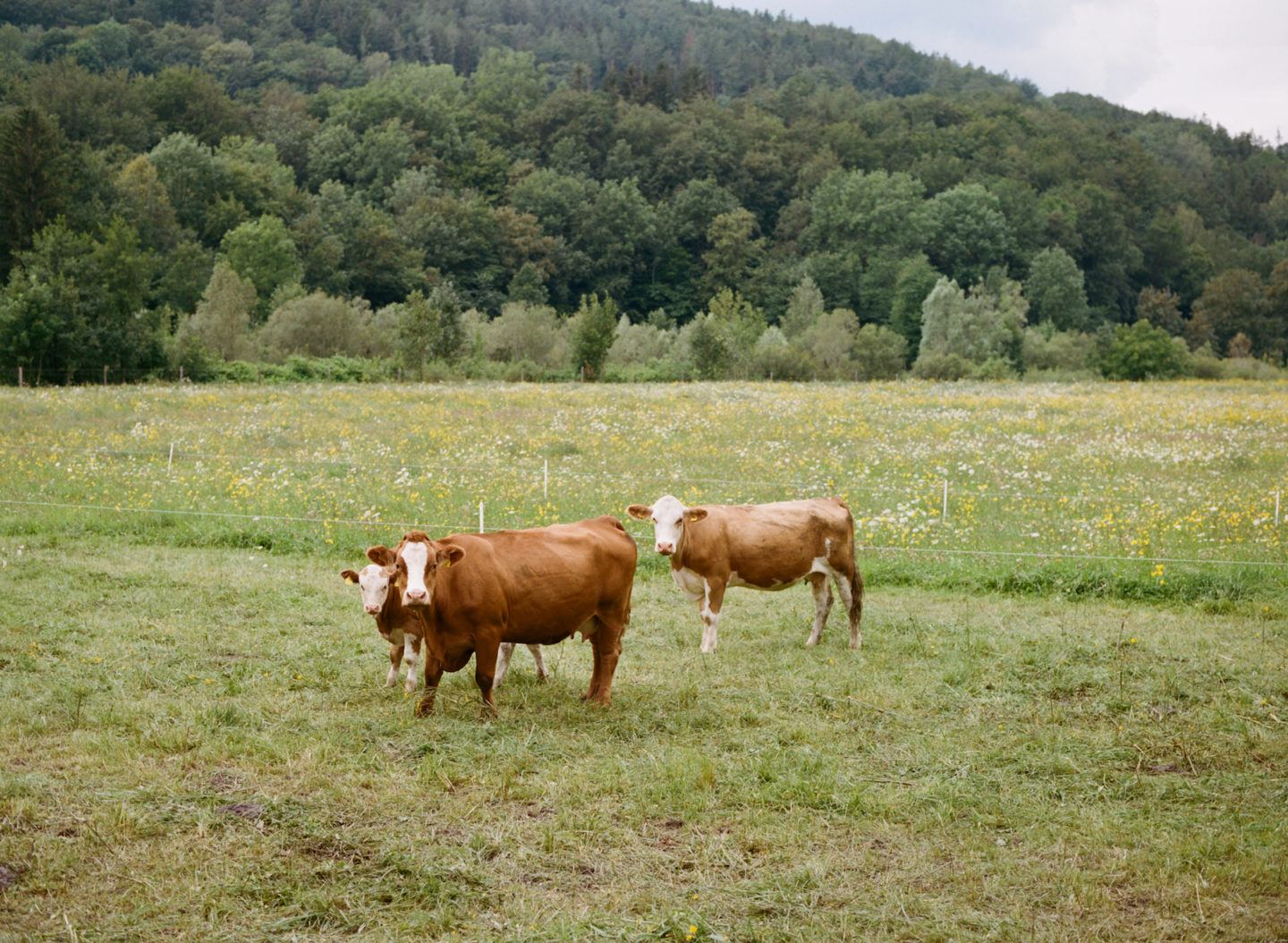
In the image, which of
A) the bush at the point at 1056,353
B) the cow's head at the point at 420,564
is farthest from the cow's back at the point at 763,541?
the bush at the point at 1056,353

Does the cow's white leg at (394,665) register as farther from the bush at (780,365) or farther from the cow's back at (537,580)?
the bush at (780,365)

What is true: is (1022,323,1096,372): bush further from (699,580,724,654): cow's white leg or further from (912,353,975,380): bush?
(699,580,724,654): cow's white leg

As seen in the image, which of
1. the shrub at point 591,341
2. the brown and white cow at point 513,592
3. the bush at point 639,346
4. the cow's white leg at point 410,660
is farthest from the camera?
the bush at point 639,346

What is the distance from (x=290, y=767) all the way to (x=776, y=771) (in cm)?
339

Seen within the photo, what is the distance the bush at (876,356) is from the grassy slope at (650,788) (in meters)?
59.9

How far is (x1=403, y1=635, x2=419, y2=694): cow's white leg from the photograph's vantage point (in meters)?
10.3

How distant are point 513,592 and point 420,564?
94cm

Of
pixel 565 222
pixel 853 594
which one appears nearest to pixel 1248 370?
pixel 853 594

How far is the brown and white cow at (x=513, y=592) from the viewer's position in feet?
31.5

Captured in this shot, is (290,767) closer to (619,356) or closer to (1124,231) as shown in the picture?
(619,356)

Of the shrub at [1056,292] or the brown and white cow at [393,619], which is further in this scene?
the shrub at [1056,292]

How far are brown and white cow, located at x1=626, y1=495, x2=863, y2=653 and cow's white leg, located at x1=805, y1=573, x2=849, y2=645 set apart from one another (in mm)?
10

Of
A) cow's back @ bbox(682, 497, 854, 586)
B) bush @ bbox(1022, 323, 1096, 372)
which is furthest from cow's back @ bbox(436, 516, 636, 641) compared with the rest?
bush @ bbox(1022, 323, 1096, 372)

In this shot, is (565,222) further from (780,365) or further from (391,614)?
(391,614)
